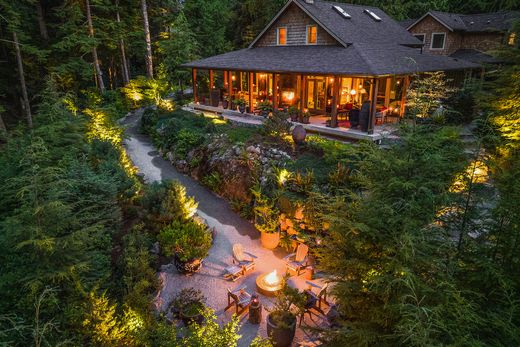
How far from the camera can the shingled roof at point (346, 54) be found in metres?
16.3

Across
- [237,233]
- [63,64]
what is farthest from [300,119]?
[63,64]

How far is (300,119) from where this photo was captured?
712 inches

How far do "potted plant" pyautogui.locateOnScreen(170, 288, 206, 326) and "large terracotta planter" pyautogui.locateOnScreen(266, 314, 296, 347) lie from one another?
1.87m

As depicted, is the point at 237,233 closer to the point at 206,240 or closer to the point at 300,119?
the point at 206,240

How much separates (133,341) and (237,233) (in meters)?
6.63

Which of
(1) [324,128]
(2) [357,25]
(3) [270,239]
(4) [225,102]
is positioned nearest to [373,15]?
(2) [357,25]

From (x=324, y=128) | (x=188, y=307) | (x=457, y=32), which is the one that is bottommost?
(x=188, y=307)

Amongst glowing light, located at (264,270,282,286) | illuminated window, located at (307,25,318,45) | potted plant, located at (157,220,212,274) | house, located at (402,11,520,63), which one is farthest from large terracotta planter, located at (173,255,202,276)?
house, located at (402,11,520,63)

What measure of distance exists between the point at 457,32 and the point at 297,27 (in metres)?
19.5

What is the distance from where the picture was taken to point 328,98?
20.9m

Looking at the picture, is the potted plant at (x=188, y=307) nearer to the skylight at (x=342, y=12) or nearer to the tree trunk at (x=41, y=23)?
the skylight at (x=342, y=12)

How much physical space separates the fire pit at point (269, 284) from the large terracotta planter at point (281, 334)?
4.97 ft

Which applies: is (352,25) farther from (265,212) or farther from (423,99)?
(423,99)

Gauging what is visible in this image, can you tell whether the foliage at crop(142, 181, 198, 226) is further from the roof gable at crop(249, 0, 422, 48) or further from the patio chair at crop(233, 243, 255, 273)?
the roof gable at crop(249, 0, 422, 48)
